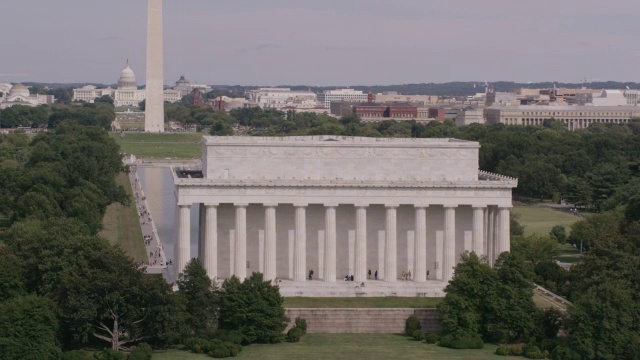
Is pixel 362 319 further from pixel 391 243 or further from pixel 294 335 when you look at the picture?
pixel 391 243

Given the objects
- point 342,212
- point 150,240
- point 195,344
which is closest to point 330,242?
point 342,212

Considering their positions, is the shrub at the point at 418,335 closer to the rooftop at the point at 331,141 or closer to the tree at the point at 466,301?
the tree at the point at 466,301

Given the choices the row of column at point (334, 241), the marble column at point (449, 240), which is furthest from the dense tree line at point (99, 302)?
the marble column at point (449, 240)

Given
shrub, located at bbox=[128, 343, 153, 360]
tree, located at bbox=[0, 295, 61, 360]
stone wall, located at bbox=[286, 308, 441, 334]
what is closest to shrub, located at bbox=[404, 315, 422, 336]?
stone wall, located at bbox=[286, 308, 441, 334]

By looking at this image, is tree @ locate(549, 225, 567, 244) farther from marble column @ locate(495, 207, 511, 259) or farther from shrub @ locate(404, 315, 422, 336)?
shrub @ locate(404, 315, 422, 336)

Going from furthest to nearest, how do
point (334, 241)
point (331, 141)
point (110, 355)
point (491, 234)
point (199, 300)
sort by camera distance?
point (491, 234) → point (331, 141) → point (334, 241) → point (199, 300) → point (110, 355)

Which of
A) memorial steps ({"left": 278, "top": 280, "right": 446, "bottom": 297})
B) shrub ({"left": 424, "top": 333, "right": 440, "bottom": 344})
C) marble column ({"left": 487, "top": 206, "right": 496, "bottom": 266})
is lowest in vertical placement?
shrub ({"left": 424, "top": 333, "right": 440, "bottom": 344})

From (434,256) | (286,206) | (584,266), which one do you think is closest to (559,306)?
(584,266)

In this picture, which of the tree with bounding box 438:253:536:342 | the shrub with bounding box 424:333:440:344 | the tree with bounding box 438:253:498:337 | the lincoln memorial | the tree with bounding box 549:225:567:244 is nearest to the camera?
the tree with bounding box 438:253:536:342
